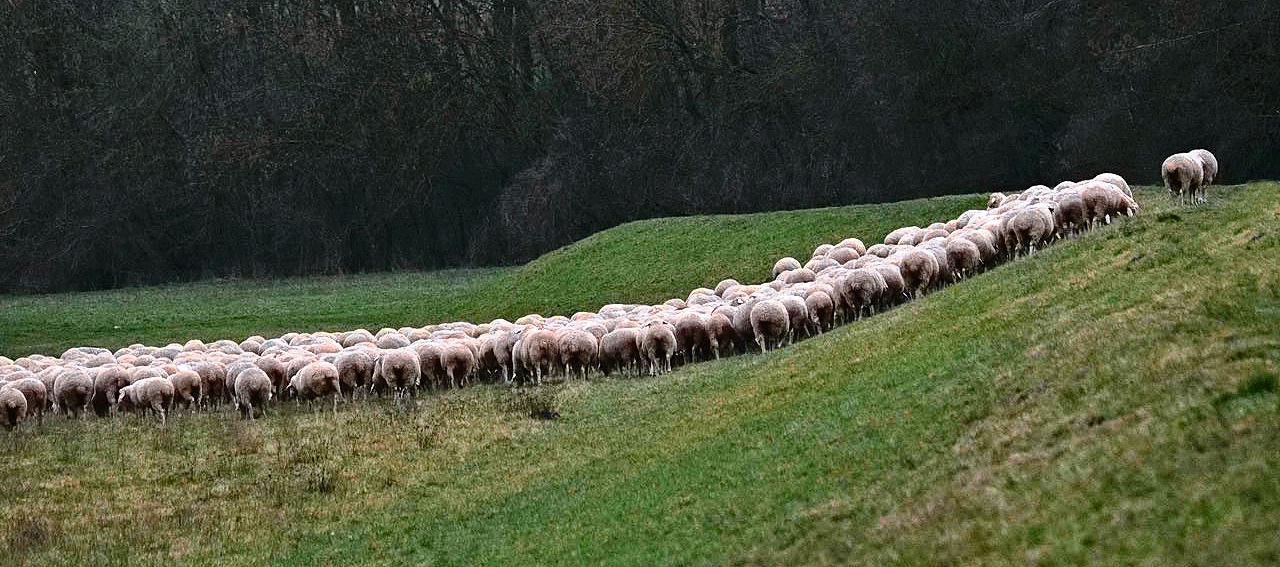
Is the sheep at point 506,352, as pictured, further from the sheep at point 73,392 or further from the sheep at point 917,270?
the sheep at point 73,392

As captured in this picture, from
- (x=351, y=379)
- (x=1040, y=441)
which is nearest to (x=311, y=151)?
(x=351, y=379)

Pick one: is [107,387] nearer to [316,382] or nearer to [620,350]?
[316,382]

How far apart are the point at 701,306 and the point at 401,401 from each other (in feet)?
14.2

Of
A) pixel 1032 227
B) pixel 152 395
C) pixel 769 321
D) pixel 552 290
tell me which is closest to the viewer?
pixel 1032 227

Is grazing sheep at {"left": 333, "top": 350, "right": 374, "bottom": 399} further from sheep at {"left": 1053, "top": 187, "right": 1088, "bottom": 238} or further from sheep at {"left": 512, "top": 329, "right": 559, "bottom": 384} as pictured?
sheep at {"left": 1053, "top": 187, "right": 1088, "bottom": 238}

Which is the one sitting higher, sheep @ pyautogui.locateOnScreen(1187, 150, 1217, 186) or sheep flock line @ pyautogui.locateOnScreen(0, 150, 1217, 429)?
sheep @ pyautogui.locateOnScreen(1187, 150, 1217, 186)

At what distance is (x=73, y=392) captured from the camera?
2108 cm

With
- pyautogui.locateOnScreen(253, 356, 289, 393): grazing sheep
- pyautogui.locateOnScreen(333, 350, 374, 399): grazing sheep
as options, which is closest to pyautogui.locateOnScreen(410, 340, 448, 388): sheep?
pyautogui.locateOnScreen(333, 350, 374, 399): grazing sheep

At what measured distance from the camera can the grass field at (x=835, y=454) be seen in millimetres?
7500

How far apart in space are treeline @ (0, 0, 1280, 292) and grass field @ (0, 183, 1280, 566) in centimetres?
2083

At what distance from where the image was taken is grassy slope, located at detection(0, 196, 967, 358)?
2838 centimetres

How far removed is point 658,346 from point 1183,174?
6.69 m

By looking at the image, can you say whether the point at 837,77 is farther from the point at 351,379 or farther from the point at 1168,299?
the point at 1168,299

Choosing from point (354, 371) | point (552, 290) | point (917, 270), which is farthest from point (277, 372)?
point (552, 290)
